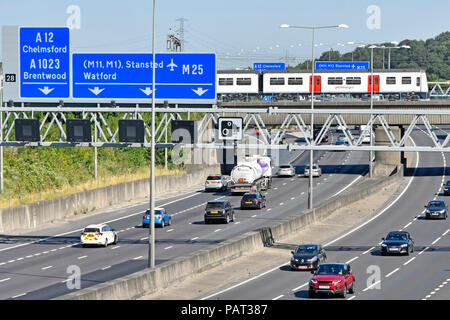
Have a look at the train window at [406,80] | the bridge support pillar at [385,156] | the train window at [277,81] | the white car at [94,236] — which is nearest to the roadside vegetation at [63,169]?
the white car at [94,236]

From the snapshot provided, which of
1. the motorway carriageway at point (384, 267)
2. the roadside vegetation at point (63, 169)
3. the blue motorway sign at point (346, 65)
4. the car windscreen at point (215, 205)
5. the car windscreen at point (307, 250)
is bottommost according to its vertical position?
the motorway carriageway at point (384, 267)

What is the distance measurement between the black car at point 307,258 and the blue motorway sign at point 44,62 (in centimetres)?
1444

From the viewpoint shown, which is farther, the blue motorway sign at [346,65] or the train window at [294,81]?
the blue motorway sign at [346,65]

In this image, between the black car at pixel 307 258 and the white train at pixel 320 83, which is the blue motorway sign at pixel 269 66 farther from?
the black car at pixel 307 258

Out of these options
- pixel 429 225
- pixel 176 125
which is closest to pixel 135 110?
pixel 176 125

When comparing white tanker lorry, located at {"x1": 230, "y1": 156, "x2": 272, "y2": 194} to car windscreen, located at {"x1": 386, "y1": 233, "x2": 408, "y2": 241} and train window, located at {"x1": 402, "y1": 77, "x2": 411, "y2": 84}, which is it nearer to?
train window, located at {"x1": 402, "y1": 77, "x2": 411, "y2": 84}

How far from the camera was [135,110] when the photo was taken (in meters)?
47.2

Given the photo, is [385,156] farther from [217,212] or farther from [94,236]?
[94,236]

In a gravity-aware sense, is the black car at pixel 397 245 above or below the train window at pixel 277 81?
below

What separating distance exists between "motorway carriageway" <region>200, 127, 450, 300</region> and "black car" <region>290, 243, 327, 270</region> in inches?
15.4

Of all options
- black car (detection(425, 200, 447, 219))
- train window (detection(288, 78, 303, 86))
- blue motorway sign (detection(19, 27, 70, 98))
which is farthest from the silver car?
blue motorway sign (detection(19, 27, 70, 98))

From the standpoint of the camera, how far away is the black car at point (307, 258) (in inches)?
1715

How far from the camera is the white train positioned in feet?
293

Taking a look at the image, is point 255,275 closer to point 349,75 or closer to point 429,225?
point 429,225
